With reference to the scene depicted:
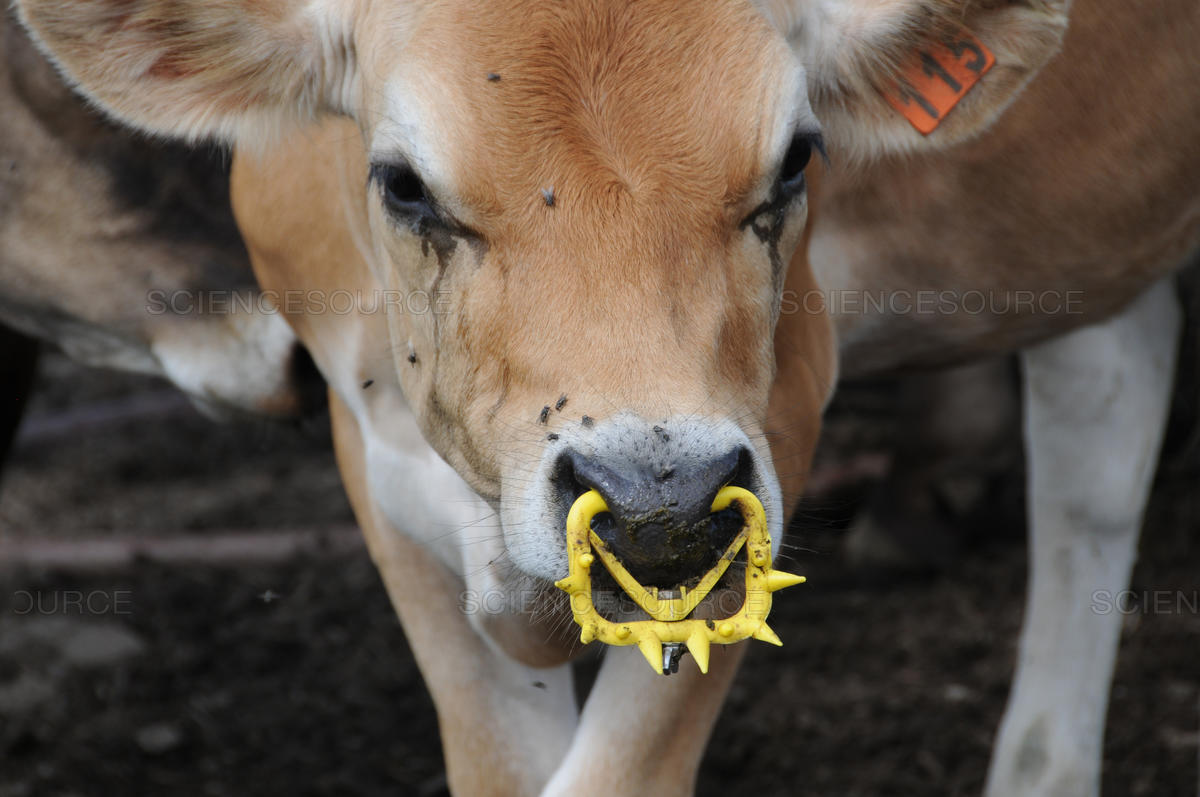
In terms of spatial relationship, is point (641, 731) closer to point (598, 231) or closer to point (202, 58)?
point (598, 231)

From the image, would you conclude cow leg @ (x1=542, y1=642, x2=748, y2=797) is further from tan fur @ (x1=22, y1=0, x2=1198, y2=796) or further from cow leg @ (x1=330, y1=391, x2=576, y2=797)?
cow leg @ (x1=330, y1=391, x2=576, y2=797)

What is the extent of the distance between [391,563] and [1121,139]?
1876 mm

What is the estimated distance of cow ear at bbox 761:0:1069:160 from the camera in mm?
2561

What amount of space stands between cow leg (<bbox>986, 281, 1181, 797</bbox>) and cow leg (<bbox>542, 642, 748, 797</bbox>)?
4.73 feet

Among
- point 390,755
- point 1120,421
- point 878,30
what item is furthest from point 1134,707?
point 878,30

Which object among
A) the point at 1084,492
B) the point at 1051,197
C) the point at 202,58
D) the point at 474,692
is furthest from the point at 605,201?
the point at 1084,492

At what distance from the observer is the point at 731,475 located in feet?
6.41

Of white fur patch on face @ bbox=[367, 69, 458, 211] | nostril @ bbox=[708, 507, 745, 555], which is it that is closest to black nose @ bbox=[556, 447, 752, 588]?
nostril @ bbox=[708, 507, 745, 555]

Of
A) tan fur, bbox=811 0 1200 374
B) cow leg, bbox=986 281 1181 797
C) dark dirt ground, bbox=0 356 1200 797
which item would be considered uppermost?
tan fur, bbox=811 0 1200 374

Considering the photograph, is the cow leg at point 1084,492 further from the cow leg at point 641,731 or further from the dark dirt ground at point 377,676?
the cow leg at point 641,731

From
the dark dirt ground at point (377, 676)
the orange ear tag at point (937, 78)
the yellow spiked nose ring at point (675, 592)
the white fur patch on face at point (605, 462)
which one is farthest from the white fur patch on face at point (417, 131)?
the dark dirt ground at point (377, 676)

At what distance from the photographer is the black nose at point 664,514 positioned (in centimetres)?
189

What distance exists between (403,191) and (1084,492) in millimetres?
2424

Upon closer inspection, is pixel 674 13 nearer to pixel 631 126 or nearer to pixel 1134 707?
pixel 631 126
